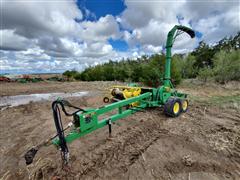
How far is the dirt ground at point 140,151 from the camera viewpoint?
98.0 inches

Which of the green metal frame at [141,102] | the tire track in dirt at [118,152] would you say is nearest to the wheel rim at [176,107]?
the green metal frame at [141,102]

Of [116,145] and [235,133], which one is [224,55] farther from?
[116,145]

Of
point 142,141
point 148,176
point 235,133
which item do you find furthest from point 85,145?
point 235,133

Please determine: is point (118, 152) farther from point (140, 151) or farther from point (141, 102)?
point (141, 102)

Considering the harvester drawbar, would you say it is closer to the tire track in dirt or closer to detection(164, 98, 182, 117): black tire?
detection(164, 98, 182, 117): black tire

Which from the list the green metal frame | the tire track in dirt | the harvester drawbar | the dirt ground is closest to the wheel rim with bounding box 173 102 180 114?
the harvester drawbar

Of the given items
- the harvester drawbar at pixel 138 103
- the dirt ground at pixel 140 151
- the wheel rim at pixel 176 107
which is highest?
the harvester drawbar at pixel 138 103

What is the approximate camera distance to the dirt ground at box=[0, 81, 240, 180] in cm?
249

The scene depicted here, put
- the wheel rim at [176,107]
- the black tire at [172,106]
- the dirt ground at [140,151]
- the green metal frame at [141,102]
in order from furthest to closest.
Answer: the wheel rim at [176,107], the black tire at [172,106], the green metal frame at [141,102], the dirt ground at [140,151]

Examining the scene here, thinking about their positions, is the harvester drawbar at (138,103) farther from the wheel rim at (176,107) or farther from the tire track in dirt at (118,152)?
the tire track in dirt at (118,152)

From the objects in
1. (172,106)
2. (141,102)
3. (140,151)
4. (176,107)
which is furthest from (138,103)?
(140,151)

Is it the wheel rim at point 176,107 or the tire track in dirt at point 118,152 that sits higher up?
the wheel rim at point 176,107

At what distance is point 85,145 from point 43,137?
135 cm

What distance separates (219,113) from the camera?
5.34 metres
